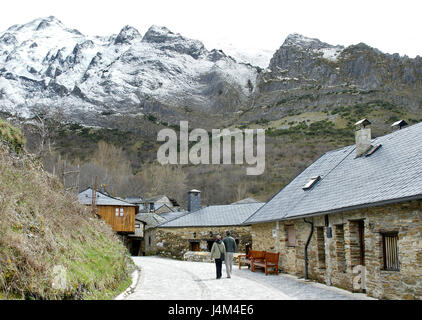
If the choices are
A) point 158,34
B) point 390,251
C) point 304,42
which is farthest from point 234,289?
point 158,34

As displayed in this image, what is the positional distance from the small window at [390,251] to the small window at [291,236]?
5970mm

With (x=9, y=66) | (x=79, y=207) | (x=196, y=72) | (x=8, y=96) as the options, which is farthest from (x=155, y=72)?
(x=79, y=207)

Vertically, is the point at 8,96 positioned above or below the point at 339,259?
above

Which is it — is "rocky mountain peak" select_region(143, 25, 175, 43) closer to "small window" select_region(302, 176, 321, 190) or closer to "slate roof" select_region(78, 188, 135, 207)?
"slate roof" select_region(78, 188, 135, 207)

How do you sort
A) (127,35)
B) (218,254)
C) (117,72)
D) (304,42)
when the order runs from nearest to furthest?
(218,254), (304,42), (117,72), (127,35)

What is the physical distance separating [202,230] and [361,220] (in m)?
17.8

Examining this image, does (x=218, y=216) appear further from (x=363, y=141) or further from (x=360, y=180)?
(x=360, y=180)

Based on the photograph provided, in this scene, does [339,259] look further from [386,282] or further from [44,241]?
[44,241]

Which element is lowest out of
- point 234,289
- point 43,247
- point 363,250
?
point 234,289

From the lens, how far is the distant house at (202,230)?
86.9 feet

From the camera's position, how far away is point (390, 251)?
9.67m
